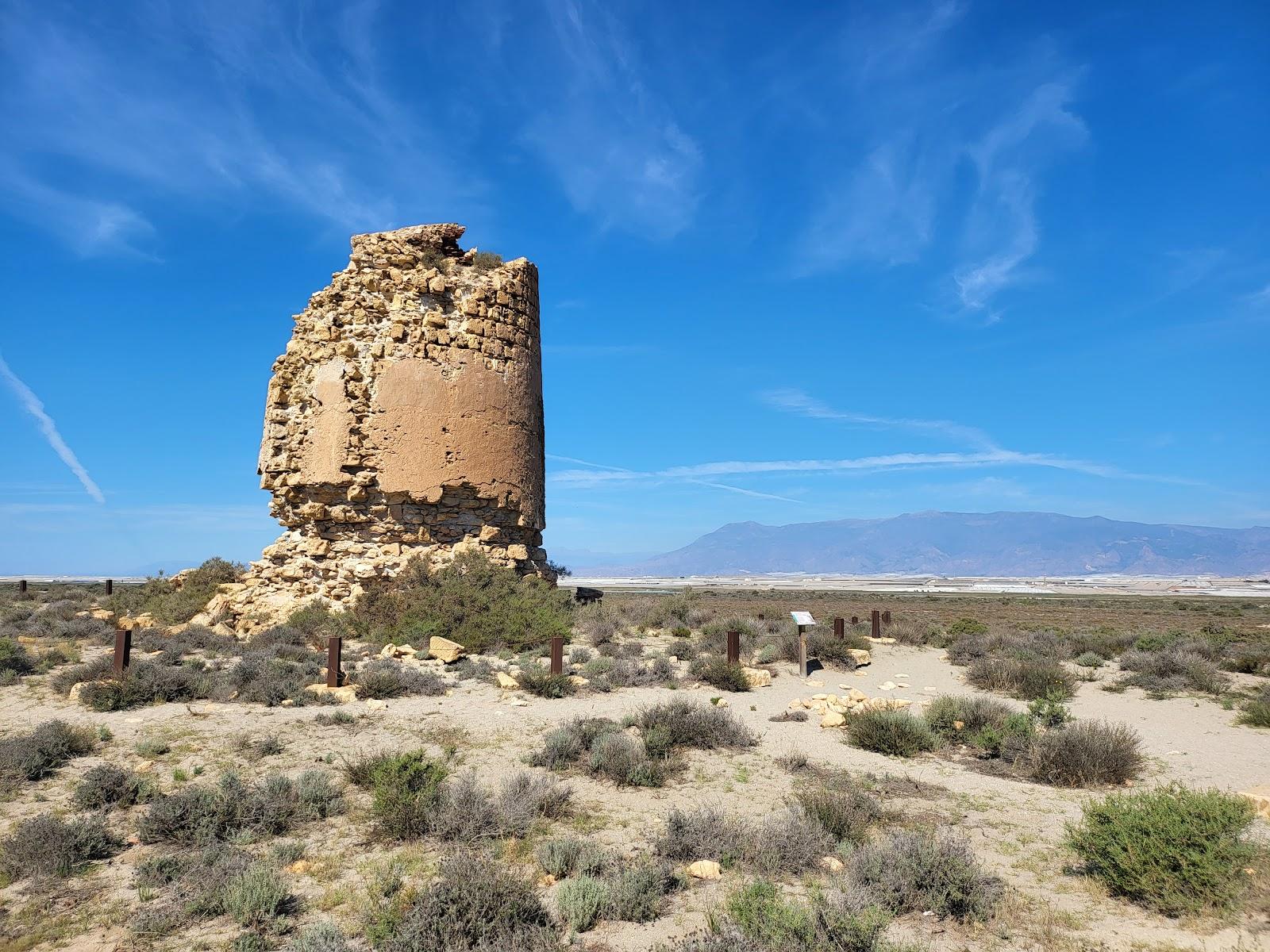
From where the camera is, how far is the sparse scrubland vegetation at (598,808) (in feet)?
13.3

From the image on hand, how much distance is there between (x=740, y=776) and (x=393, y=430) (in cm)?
1190

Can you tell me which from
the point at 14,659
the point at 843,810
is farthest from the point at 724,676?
the point at 14,659

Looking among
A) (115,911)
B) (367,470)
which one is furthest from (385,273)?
(115,911)

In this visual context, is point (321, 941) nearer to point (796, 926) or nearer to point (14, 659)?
point (796, 926)

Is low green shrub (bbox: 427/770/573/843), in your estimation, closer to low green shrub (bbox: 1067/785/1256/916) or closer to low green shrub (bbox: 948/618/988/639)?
low green shrub (bbox: 1067/785/1256/916)

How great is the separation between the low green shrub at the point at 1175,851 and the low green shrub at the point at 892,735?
342cm

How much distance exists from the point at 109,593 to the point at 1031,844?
25.7m

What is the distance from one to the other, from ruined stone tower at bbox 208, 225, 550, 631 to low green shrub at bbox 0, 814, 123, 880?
36.6ft

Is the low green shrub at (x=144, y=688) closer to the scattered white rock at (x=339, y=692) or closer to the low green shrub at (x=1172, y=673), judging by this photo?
the scattered white rock at (x=339, y=692)

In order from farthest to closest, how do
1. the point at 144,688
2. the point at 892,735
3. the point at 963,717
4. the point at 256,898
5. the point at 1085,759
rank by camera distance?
the point at 144,688 → the point at 963,717 → the point at 892,735 → the point at 1085,759 → the point at 256,898

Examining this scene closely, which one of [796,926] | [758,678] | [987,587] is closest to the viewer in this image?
[796,926]

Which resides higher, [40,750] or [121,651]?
[121,651]

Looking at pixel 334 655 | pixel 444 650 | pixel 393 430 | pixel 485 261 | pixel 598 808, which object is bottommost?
pixel 598 808

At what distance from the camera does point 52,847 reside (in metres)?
4.77
